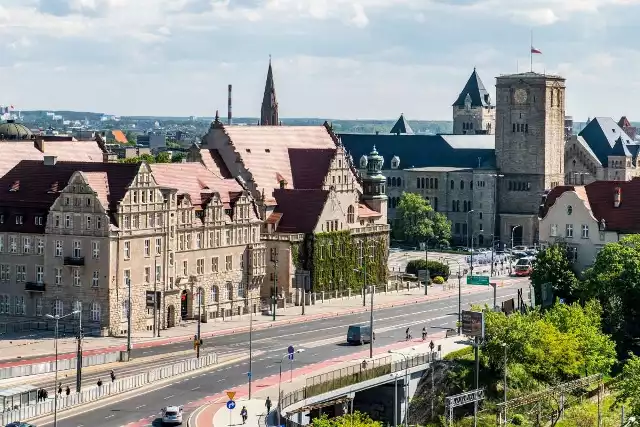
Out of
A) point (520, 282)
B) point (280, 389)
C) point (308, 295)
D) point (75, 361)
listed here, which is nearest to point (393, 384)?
point (280, 389)

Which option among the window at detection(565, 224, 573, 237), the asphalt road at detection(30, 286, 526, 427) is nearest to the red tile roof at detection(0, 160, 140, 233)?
the asphalt road at detection(30, 286, 526, 427)

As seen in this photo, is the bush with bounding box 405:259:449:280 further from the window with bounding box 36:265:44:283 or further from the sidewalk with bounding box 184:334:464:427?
the window with bounding box 36:265:44:283

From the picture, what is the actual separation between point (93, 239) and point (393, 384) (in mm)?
30661

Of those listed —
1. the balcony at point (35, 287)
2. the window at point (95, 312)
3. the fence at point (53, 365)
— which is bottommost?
the fence at point (53, 365)

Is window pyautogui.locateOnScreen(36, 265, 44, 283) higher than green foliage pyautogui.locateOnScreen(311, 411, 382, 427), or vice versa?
window pyautogui.locateOnScreen(36, 265, 44, 283)

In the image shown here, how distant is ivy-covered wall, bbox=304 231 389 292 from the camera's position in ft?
527

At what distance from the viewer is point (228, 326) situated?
14100cm

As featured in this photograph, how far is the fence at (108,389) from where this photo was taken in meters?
96.3

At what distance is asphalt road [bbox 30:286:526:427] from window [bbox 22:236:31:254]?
18923 millimetres

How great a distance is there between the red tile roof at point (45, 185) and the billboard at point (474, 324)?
106 ft

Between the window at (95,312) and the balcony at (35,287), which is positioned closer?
the window at (95,312)

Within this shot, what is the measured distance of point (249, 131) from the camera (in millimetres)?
171625

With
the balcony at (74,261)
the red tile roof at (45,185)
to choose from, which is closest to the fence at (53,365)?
the balcony at (74,261)

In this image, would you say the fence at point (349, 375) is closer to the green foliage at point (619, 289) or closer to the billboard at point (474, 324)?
the billboard at point (474, 324)
